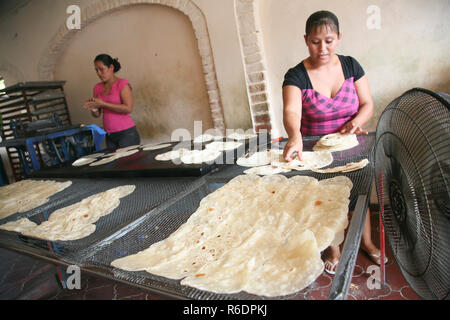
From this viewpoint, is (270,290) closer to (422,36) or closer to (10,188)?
(10,188)

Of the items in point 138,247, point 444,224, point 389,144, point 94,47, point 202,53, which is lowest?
point 138,247

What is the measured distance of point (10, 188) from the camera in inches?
107

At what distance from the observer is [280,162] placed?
180 centimetres

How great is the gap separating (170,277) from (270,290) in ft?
1.08

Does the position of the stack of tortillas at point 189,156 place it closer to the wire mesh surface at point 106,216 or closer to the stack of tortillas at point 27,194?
the wire mesh surface at point 106,216

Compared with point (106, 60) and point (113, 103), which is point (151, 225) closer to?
point (113, 103)

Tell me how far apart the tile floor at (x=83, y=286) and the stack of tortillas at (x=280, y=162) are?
3.29 ft

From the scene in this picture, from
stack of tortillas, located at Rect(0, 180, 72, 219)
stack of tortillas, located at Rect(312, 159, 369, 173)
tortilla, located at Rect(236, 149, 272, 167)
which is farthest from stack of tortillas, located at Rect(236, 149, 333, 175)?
stack of tortillas, located at Rect(0, 180, 72, 219)

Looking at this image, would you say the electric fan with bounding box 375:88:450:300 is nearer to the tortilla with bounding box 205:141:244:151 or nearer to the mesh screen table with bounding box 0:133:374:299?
the mesh screen table with bounding box 0:133:374:299

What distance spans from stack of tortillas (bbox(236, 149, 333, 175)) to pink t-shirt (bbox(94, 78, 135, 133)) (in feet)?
7.18

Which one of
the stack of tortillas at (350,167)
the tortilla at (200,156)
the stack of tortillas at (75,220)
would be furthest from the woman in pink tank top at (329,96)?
the stack of tortillas at (75,220)

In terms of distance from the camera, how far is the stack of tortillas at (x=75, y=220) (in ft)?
4.71

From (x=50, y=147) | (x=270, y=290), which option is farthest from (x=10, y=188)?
(x=270, y=290)

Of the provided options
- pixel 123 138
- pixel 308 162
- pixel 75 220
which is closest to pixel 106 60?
pixel 123 138
